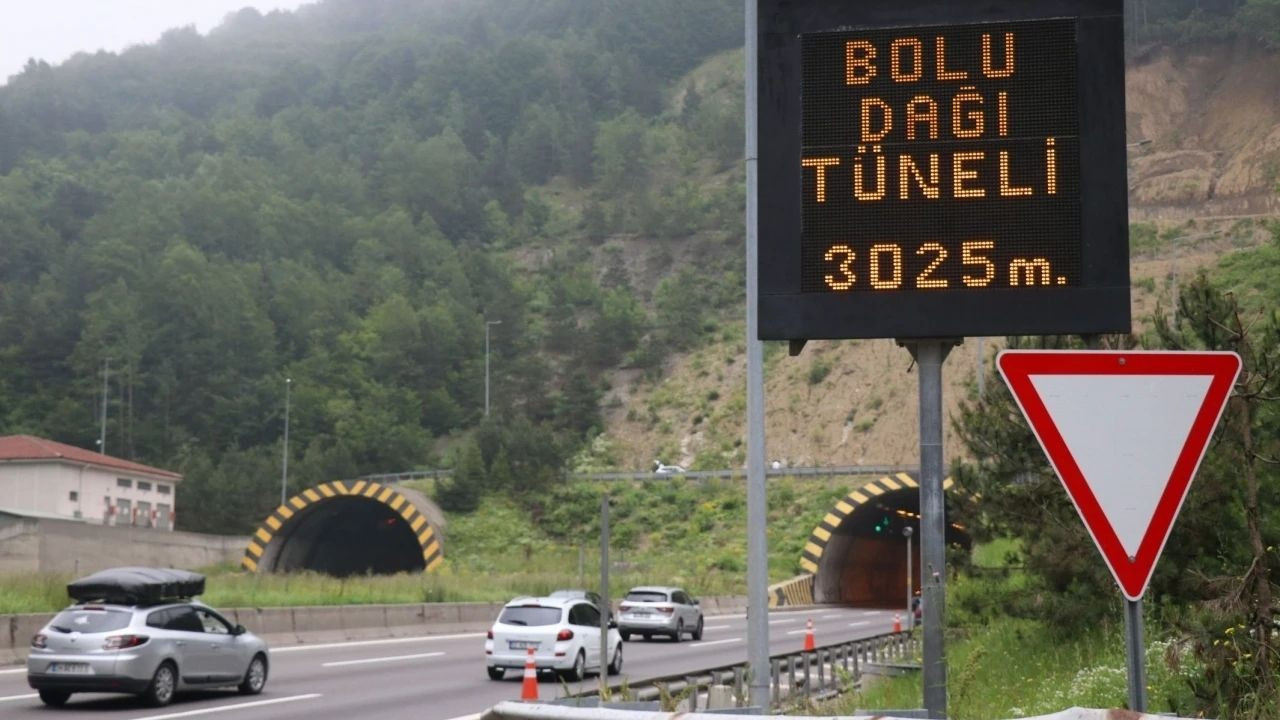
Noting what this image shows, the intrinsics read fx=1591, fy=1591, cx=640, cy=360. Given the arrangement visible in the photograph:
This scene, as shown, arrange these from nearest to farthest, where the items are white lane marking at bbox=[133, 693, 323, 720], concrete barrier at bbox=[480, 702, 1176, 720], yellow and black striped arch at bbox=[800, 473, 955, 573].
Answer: concrete barrier at bbox=[480, 702, 1176, 720] < white lane marking at bbox=[133, 693, 323, 720] < yellow and black striped arch at bbox=[800, 473, 955, 573]

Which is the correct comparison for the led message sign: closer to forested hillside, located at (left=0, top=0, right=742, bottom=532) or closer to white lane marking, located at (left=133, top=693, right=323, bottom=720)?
white lane marking, located at (left=133, top=693, right=323, bottom=720)

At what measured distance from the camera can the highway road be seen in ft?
65.0

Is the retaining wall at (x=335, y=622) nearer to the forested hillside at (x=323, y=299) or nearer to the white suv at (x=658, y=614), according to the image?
the white suv at (x=658, y=614)

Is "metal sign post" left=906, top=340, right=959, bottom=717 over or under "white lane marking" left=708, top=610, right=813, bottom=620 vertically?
over

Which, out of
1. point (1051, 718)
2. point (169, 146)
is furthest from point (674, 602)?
point (169, 146)

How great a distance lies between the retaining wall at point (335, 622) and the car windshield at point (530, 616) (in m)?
6.78

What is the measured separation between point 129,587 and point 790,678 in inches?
359

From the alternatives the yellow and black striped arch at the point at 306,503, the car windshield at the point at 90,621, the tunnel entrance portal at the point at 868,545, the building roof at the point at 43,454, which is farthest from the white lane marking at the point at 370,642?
the building roof at the point at 43,454

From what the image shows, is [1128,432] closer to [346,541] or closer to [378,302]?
[346,541]

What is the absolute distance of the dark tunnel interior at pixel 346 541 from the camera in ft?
241

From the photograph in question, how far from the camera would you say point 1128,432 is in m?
5.82

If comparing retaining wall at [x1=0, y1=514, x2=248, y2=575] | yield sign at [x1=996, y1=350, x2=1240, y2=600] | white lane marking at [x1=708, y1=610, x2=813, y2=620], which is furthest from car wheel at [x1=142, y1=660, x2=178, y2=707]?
white lane marking at [x1=708, y1=610, x2=813, y2=620]

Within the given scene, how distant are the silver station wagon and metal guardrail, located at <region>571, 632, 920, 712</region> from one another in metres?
5.38

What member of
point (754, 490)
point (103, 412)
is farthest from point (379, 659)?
point (103, 412)
